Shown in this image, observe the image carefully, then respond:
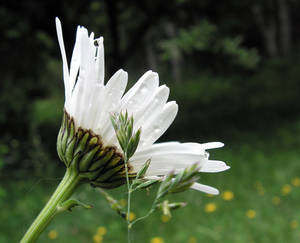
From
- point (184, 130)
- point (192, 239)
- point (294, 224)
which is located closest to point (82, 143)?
point (192, 239)

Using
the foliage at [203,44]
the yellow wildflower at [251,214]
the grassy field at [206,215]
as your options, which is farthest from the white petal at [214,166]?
the foliage at [203,44]

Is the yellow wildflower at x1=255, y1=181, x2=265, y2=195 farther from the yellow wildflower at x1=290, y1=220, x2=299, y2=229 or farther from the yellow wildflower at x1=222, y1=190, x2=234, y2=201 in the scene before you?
the yellow wildflower at x1=290, y1=220, x2=299, y2=229

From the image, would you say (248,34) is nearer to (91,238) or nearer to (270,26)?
(270,26)

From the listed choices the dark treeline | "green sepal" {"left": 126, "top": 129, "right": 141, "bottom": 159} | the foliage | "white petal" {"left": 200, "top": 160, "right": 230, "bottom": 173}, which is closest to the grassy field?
the dark treeline

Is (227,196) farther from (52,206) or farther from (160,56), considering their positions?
(52,206)

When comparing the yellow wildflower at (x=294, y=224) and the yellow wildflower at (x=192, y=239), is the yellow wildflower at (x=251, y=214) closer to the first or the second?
the yellow wildflower at (x=294, y=224)
